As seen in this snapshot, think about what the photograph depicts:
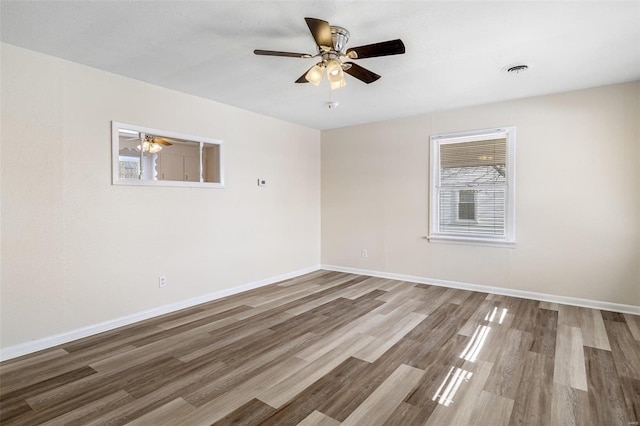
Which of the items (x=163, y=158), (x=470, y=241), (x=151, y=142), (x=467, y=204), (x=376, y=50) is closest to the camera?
(x=376, y=50)

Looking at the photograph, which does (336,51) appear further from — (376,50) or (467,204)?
(467,204)

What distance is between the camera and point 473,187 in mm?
4684

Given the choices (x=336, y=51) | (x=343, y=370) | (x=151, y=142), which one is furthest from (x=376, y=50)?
(x=151, y=142)

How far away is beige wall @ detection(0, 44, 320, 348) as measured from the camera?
2775 millimetres

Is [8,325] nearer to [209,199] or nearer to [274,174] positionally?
[209,199]

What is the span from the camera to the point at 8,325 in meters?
2.73

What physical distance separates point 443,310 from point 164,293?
331 centimetres

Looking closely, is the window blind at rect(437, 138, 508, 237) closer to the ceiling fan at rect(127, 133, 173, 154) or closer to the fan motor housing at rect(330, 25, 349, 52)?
the fan motor housing at rect(330, 25, 349, 52)

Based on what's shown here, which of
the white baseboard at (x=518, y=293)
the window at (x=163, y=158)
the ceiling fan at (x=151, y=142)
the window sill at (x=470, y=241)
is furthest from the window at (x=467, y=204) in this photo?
the ceiling fan at (x=151, y=142)

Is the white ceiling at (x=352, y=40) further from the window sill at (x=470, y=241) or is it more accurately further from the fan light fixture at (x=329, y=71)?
the window sill at (x=470, y=241)

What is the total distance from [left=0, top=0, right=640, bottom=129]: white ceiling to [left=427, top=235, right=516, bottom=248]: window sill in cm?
195

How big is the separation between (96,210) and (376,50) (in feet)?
9.92

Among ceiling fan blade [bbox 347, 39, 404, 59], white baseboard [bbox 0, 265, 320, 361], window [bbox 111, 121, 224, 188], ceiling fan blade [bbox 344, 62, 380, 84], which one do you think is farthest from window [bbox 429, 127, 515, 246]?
window [bbox 111, 121, 224, 188]

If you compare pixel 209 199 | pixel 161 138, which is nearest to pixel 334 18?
pixel 161 138
